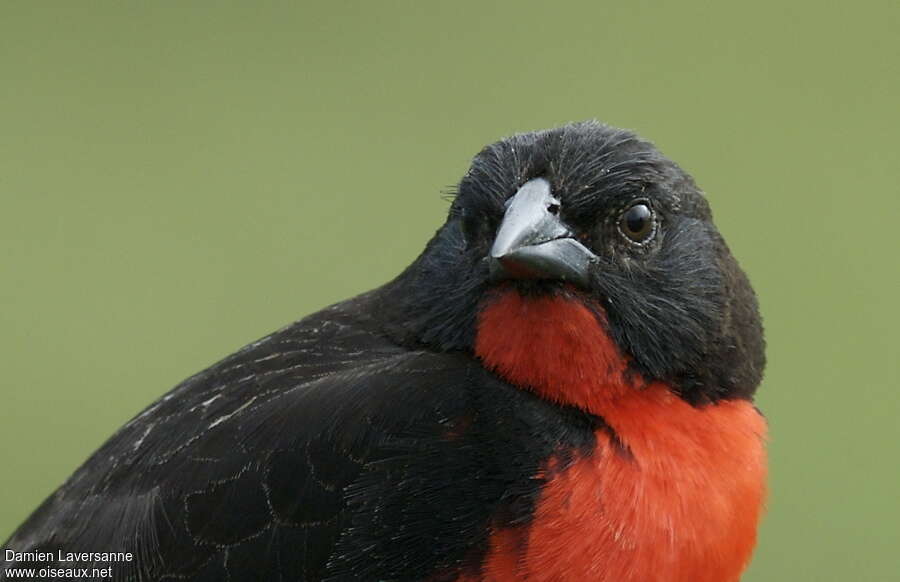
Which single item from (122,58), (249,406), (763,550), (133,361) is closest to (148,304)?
(133,361)

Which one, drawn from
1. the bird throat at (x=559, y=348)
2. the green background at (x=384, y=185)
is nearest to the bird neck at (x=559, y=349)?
the bird throat at (x=559, y=348)

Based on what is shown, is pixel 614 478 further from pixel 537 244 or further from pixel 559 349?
pixel 537 244

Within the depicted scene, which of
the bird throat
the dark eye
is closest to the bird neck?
the bird throat

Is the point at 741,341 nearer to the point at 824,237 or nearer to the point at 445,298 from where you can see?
the point at 445,298

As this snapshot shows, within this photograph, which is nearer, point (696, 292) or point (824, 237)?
point (696, 292)

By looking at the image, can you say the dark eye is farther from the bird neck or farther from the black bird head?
the bird neck

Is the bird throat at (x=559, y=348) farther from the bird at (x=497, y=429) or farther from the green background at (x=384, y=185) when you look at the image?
the green background at (x=384, y=185)

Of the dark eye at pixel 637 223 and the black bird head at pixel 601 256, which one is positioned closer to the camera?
the black bird head at pixel 601 256

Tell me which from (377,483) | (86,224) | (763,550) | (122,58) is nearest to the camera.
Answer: (377,483)

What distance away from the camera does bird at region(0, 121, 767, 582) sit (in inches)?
177

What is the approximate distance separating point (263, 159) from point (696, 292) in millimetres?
5622

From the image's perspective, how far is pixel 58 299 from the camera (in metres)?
9.69

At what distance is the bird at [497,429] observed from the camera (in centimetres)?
450

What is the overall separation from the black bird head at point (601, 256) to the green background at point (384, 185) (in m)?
3.51
